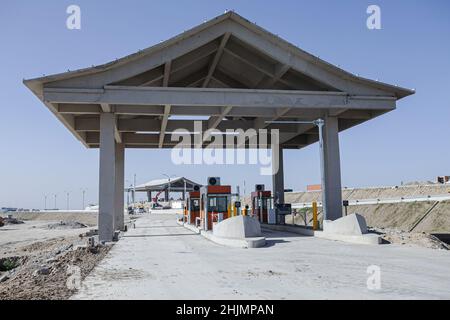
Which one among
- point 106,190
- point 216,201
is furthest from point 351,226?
point 106,190

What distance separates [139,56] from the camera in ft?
59.5

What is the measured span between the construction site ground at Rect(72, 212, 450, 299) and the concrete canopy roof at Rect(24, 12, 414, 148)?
736 centimetres

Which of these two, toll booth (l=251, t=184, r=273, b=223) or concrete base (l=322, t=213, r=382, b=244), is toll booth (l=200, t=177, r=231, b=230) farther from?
toll booth (l=251, t=184, r=273, b=223)

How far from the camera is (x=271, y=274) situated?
9359mm

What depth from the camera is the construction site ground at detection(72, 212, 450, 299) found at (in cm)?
732

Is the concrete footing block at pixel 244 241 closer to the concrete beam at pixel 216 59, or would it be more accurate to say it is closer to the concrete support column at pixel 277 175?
the concrete beam at pixel 216 59

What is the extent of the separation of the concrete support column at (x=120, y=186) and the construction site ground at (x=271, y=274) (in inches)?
526

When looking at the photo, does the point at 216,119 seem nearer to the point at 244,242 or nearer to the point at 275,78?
the point at 275,78

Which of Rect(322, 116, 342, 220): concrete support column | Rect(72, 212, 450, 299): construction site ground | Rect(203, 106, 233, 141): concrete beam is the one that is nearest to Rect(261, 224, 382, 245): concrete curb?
Rect(72, 212, 450, 299): construction site ground

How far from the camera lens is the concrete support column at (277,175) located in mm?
30266

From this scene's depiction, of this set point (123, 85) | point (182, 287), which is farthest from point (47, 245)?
point (182, 287)

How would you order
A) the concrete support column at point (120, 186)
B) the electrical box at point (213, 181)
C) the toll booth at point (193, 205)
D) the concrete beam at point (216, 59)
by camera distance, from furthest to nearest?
1. the toll booth at point (193, 205)
2. the concrete support column at point (120, 186)
3. the electrical box at point (213, 181)
4. the concrete beam at point (216, 59)

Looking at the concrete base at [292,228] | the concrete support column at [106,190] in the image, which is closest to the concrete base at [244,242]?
the concrete base at [292,228]
